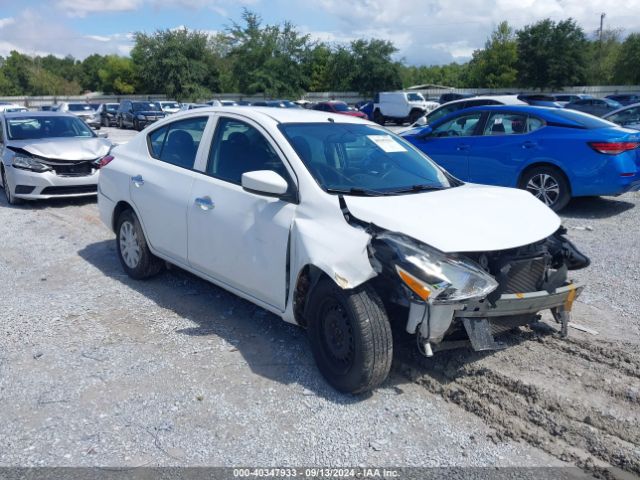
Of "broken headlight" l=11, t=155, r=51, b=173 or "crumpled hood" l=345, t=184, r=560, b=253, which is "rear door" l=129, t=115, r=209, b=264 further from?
"broken headlight" l=11, t=155, r=51, b=173

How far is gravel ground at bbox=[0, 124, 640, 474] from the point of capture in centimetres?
328

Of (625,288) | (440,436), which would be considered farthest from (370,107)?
(440,436)

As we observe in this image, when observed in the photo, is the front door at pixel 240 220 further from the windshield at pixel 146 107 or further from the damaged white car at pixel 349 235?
the windshield at pixel 146 107

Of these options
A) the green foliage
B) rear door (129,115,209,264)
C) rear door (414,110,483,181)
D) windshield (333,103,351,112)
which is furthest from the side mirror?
the green foliage

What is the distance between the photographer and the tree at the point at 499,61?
55.0 meters

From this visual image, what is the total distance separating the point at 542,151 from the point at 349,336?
638cm

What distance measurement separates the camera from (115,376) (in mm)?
4102

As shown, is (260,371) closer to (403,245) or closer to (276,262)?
(276,262)

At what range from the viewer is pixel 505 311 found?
369 centimetres

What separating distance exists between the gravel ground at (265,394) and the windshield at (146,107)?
105 ft

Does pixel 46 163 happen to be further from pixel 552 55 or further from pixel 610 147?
pixel 552 55

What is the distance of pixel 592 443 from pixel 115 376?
9.93 ft

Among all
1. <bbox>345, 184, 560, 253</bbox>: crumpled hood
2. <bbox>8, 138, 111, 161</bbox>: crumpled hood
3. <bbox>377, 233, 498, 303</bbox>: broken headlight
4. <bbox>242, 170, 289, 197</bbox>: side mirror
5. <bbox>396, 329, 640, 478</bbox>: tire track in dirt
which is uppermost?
<bbox>242, 170, 289, 197</bbox>: side mirror

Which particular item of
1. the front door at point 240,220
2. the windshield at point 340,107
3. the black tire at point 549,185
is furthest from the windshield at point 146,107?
the front door at point 240,220
